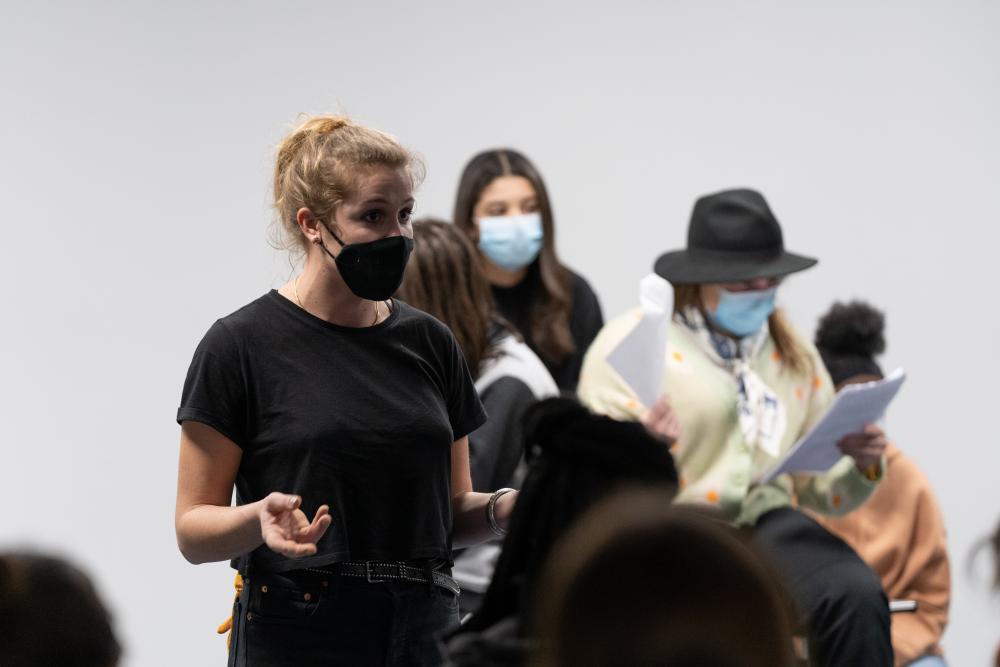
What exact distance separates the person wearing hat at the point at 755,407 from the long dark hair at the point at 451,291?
36 cm

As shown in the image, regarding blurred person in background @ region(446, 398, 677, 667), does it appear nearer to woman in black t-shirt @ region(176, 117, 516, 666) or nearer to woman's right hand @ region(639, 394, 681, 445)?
woman in black t-shirt @ region(176, 117, 516, 666)

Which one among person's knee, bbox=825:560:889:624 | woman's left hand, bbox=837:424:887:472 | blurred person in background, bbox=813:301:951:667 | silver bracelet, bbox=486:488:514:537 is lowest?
blurred person in background, bbox=813:301:951:667

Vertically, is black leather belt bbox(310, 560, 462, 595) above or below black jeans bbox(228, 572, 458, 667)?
above

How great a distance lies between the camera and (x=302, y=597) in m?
1.97

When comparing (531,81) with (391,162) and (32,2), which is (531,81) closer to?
(32,2)

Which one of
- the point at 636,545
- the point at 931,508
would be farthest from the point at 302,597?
the point at 931,508

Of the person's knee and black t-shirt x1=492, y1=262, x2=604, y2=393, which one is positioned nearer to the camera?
the person's knee

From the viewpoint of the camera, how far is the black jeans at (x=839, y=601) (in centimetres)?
325

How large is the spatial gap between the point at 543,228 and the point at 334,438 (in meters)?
2.10

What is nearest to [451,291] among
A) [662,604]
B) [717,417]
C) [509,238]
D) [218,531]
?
[717,417]

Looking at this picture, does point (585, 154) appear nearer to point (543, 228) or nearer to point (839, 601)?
point (543, 228)

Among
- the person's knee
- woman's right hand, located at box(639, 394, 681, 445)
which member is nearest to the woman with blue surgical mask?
woman's right hand, located at box(639, 394, 681, 445)

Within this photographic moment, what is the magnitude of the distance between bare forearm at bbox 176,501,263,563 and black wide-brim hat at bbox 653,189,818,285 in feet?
6.00

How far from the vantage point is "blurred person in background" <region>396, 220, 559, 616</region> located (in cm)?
302
